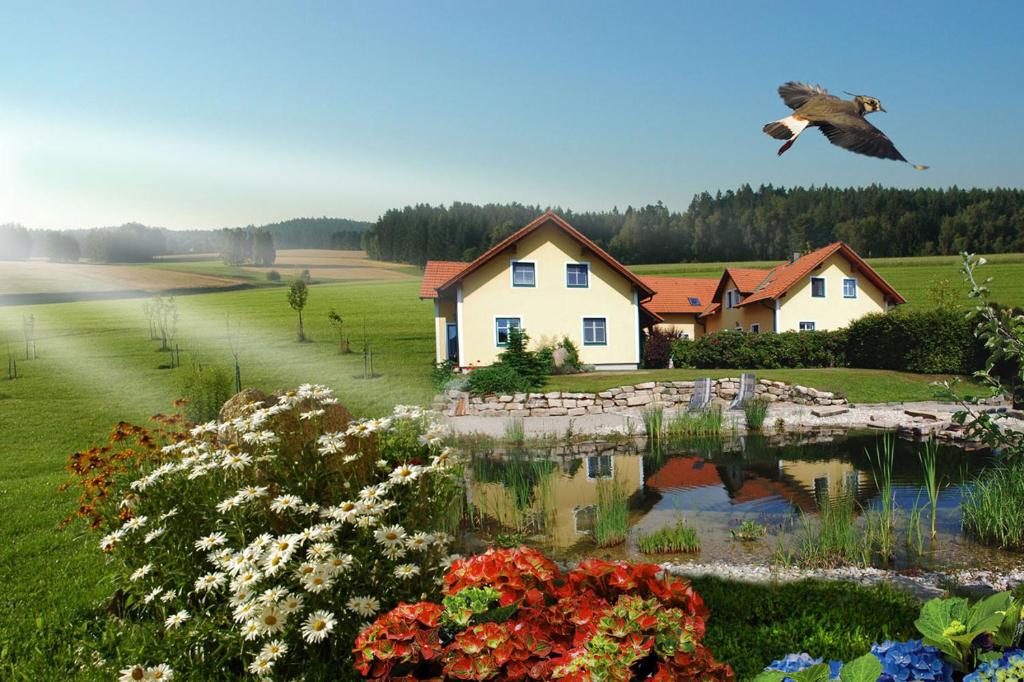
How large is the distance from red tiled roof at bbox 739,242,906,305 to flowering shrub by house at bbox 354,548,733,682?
25.0 m

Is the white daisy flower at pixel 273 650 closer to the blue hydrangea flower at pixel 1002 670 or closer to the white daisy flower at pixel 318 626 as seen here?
the white daisy flower at pixel 318 626

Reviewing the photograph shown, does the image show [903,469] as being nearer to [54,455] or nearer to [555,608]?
[555,608]

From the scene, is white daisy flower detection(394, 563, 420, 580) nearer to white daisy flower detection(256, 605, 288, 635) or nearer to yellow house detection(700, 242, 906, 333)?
white daisy flower detection(256, 605, 288, 635)

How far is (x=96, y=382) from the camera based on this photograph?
14.1 m

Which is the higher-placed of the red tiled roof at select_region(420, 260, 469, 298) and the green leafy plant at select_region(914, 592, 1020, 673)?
the red tiled roof at select_region(420, 260, 469, 298)

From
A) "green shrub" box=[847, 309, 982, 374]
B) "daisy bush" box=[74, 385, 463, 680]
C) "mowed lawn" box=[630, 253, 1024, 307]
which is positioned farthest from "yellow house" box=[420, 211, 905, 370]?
"daisy bush" box=[74, 385, 463, 680]

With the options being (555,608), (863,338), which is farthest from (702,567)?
(863,338)

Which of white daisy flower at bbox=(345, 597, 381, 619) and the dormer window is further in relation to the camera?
the dormer window

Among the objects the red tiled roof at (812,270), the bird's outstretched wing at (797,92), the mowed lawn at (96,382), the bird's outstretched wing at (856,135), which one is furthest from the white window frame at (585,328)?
the bird's outstretched wing at (856,135)

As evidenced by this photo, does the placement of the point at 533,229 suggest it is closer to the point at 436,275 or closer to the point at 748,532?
the point at 436,275

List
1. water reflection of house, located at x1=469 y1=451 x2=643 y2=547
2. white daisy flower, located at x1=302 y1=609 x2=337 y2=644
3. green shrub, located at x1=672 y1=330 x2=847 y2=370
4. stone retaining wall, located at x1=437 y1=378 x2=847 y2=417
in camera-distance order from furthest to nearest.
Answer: green shrub, located at x1=672 y1=330 x2=847 y2=370 → stone retaining wall, located at x1=437 y1=378 x2=847 y2=417 → water reflection of house, located at x1=469 y1=451 x2=643 y2=547 → white daisy flower, located at x1=302 y1=609 x2=337 y2=644

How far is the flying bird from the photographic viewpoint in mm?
2738

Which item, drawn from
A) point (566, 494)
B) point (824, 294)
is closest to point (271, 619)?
point (566, 494)

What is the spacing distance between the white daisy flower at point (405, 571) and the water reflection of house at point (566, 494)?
9.55 ft
